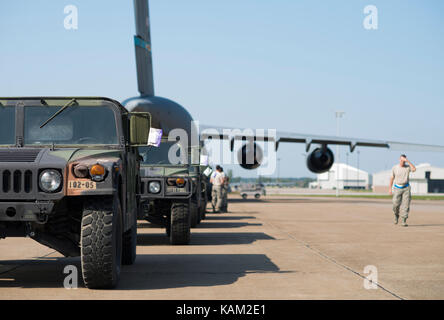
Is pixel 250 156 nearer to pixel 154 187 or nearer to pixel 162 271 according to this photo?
pixel 154 187

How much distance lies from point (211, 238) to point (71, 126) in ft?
17.5

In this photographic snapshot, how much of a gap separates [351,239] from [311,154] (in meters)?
20.2

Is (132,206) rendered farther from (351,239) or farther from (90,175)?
(351,239)

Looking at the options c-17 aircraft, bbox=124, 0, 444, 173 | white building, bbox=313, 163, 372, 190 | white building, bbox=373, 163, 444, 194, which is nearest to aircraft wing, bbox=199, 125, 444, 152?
c-17 aircraft, bbox=124, 0, 444, 173

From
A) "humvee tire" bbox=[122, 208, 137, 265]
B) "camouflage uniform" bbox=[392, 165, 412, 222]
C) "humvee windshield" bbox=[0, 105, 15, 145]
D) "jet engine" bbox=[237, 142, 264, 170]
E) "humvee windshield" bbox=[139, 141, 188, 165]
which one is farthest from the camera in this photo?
"jet engine" bbox=[237, 142, 264, 170]

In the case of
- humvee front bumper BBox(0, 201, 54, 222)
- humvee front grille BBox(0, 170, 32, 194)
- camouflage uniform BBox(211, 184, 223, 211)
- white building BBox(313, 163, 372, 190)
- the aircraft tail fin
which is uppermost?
the aircraft tail fin

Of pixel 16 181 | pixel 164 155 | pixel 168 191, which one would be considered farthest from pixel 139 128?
pixel 164 155

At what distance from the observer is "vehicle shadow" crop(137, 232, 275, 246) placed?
34.3 feet

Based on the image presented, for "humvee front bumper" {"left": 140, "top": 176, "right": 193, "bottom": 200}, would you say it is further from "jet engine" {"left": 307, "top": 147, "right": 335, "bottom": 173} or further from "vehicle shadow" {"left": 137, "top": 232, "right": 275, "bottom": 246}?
"jet engine" {"left": 307, "top": 147, "right": 335, "bottom": 173}

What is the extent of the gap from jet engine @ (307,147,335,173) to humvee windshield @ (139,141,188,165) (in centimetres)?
2013

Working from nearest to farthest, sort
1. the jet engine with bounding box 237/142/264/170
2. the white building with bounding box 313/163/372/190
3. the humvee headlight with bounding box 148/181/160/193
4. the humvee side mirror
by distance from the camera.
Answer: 1. the humvee side mirror
2. the humvee headlight with bounding box 148/181/160/193
3. the jet engine with bounding box 237/142/264/170
4. the white building with bounding box 313/163/372/190
